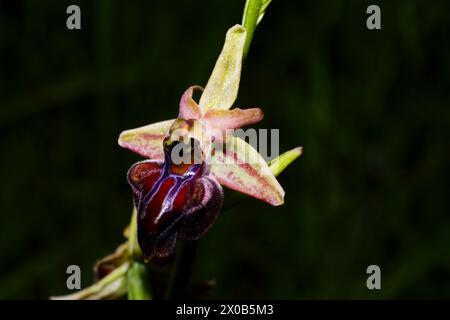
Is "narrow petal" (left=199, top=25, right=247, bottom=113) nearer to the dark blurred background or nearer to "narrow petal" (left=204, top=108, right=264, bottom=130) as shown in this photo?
"narrow petal" (left=204, top=108, right=264, bottom=130)

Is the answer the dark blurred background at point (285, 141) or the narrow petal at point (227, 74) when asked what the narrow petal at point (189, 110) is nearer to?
the narrow petal at point (227, 74)

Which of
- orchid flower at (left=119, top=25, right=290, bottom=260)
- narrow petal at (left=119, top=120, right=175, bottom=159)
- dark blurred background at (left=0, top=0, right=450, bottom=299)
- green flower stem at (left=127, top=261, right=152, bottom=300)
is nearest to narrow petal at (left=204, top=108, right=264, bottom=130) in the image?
orchid flower at (left=119, top=25, right=290, bottom=260)

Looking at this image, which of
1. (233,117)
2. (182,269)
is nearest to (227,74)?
(233,117)

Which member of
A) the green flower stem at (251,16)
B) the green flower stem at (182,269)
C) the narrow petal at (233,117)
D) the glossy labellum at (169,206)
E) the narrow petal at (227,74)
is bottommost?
the green flower stem at (182,269)

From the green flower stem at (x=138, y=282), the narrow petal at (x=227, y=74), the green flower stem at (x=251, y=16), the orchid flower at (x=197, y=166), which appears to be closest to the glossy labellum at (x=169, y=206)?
the orchid flower at (x=197, y=166)

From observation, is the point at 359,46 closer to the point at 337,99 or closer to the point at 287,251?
the point at 337,99

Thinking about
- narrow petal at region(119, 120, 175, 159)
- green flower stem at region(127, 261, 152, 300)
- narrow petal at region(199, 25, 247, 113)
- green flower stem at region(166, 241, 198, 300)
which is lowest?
green flower stem at region(127, 261, 152, 300)

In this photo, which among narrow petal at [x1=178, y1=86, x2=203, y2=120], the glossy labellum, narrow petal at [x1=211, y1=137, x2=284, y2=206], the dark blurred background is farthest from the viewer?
the dark blurred background

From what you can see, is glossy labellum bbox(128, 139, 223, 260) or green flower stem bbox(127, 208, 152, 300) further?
green flower stem bbox(127, 208, 152, 300)

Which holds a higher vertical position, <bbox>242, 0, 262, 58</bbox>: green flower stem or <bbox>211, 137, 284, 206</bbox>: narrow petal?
<bbox>242, 0, 262, 58</bbox>: green flower stem
